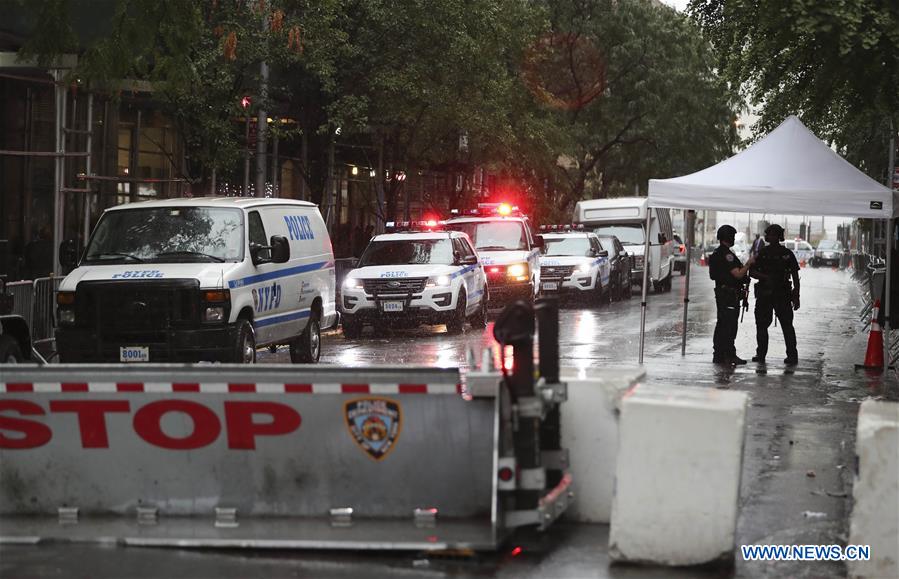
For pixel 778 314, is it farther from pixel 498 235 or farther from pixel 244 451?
pixel 498 235

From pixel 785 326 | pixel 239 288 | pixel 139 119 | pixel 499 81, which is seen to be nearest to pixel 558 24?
pixel 499 81

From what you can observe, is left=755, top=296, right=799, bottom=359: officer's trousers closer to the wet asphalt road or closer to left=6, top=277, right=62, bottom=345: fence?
the wet asphalt road

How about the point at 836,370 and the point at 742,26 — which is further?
the point at 836,370

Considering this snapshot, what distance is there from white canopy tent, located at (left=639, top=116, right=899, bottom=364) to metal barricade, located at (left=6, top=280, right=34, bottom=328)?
8.16 metres

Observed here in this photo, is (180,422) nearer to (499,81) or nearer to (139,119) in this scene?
(139,119)

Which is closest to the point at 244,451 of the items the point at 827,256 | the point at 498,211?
the point at 498,211

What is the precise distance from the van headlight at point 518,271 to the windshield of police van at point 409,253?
4.19 m

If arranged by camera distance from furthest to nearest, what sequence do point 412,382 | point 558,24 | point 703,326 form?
point 558,24 < point 703,326 < point 412,382

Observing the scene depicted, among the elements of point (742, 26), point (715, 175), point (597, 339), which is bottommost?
point (597, 339)

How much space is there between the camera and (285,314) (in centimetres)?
1717

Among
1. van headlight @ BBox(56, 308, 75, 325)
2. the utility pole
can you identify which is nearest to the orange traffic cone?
van headlight @ BBox(56, 308, 75, 325)

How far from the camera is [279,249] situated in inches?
632

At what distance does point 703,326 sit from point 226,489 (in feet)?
61.7

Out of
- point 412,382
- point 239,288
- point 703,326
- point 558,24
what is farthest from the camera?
point 558,24
